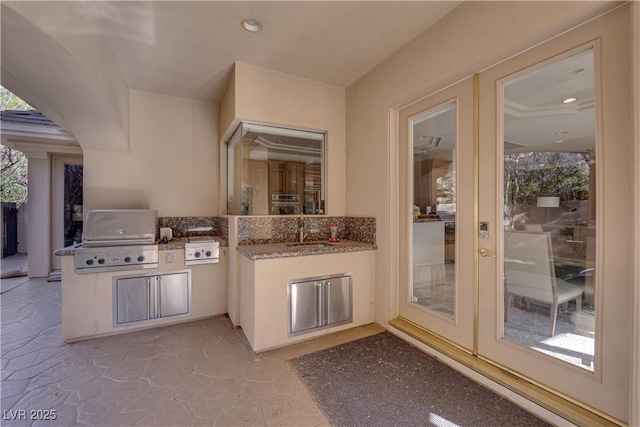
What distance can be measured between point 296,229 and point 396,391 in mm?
1883

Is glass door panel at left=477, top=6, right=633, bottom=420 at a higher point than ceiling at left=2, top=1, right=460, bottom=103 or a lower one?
lower

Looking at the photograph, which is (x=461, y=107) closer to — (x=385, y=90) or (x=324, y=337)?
(x=385, y=90)

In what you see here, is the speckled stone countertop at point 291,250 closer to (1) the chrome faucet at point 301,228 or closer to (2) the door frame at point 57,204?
(1) the chrome faucet at point 301,228

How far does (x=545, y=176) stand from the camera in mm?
1711

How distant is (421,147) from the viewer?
2.57m

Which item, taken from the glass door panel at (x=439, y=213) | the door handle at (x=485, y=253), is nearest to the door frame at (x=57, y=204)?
the glass door panel at (x=439, y=213)

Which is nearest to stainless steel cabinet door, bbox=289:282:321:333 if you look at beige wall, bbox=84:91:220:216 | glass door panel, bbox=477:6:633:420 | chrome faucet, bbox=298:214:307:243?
chrome faucet, bbox=298:214:307:243

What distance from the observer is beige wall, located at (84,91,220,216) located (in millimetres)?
3254

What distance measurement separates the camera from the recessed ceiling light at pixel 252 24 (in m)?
2.17

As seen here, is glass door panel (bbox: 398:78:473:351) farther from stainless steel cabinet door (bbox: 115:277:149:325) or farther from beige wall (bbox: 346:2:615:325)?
stainless steel cabinet door (bbox: 115:277:149:325)

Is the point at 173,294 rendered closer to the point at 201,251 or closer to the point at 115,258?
the point at 201,251

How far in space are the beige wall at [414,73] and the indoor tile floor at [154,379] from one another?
4.48 feet

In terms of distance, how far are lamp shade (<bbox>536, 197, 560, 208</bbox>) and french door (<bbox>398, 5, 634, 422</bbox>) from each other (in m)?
0.01

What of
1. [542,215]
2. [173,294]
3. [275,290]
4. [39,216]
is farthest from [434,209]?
[39,216]
